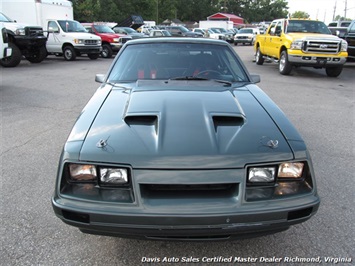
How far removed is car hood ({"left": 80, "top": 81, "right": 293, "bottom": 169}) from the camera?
6.46 feet

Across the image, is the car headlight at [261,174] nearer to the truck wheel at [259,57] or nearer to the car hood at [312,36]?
the car hood at [312,36]

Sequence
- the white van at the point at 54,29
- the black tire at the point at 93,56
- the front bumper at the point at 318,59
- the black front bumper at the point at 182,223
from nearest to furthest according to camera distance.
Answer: the black front bumper at the point at 182,223 < the front bumper at the point at 318,59 < the white van at the point at 54,29 < the black tire at the point at 93,56

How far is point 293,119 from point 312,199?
14.4ft

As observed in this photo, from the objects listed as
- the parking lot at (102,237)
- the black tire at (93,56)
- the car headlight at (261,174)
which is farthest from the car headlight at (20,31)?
the car headlight at (261,174)

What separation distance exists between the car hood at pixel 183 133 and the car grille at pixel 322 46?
30.3ft

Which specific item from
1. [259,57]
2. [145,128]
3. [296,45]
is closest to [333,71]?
[296,45]

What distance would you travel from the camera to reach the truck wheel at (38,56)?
1467cm

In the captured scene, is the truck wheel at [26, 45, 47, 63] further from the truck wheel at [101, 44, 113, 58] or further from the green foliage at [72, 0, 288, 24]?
the green foliage at [72, 0, 288, 24]

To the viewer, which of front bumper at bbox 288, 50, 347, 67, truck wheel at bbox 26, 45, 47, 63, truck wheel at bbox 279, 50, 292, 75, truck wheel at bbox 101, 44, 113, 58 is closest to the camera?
front bumper at bbox 288, 50, 347, 67

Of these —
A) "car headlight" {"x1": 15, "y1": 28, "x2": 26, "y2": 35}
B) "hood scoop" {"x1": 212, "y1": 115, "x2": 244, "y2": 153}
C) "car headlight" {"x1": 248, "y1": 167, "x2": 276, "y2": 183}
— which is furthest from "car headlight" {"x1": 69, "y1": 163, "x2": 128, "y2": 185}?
"car headlight" {"x1": 15, "y1": 28, "x2": 26, "y2": 35}

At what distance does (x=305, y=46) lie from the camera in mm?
10852

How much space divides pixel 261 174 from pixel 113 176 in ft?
3.03

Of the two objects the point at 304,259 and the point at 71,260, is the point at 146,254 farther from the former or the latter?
the point at 304,259

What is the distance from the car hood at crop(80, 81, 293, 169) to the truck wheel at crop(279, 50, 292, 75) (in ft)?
32.3
